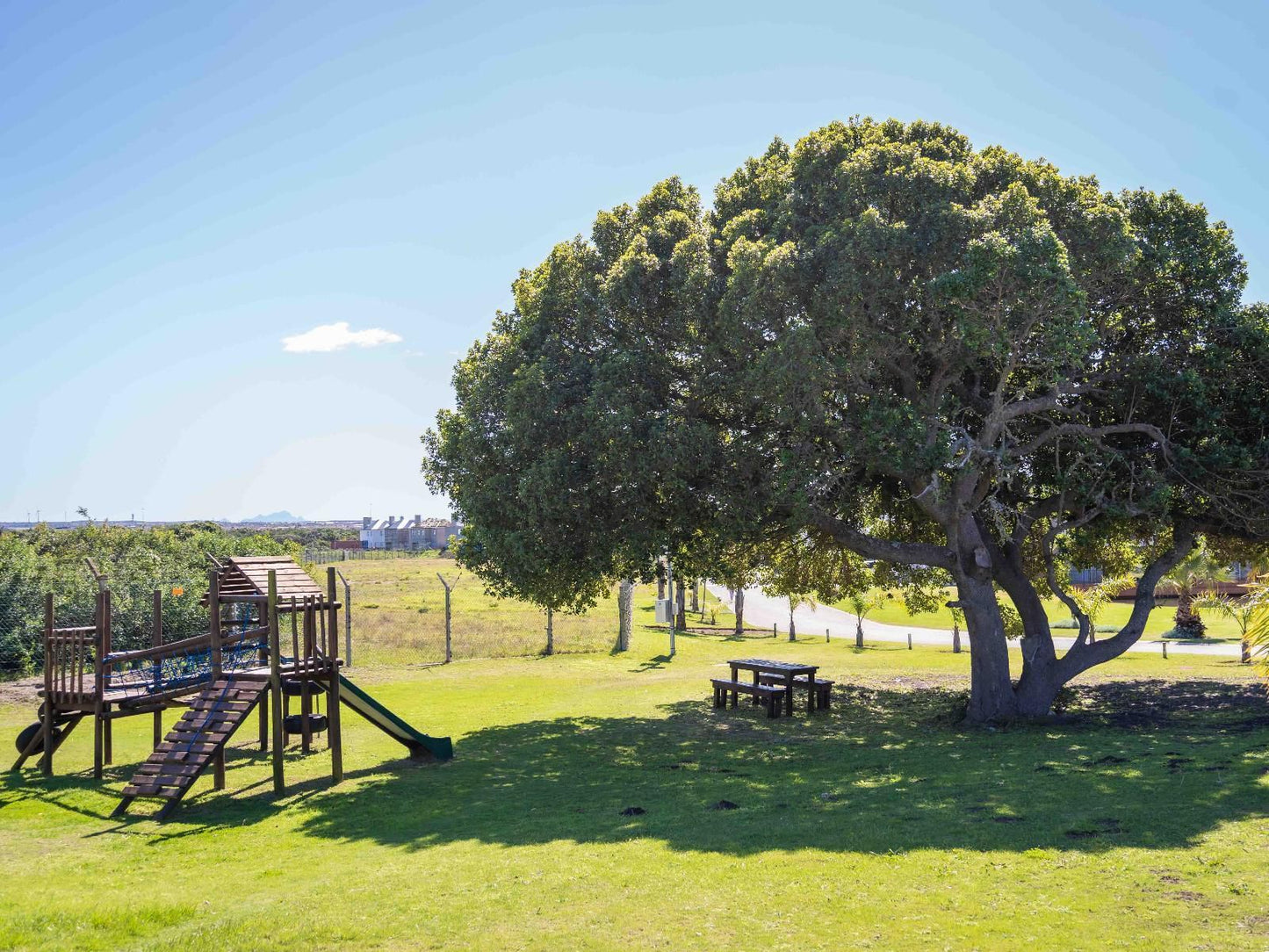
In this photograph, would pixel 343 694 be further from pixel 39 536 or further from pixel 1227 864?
pixel 39 536

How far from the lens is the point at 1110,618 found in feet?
165

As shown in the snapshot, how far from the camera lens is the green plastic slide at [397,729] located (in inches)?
674

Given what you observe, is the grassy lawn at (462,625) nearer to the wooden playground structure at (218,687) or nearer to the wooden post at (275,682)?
the wooden playground structure at (218,687)

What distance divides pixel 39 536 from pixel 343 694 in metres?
47.7

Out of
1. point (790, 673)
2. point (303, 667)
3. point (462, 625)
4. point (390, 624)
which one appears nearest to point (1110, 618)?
point (462, 625)

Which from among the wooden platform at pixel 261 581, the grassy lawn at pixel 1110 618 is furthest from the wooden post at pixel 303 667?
the grassy lawn at pixel 1110 618

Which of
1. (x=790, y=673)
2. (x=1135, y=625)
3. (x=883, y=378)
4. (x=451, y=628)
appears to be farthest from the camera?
(x=451, y=628)

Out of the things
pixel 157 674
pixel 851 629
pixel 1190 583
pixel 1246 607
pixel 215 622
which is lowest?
pixel 851 629

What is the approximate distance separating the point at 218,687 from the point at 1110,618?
4699 centimetres

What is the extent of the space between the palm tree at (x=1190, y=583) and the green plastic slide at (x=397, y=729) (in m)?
25.1

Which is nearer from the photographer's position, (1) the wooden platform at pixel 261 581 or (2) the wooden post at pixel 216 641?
(2) the wooden post at pixel 216 641

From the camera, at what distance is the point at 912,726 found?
20.1 meters

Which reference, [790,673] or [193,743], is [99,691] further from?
[790,673]

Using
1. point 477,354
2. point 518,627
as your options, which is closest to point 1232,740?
point 477,354
